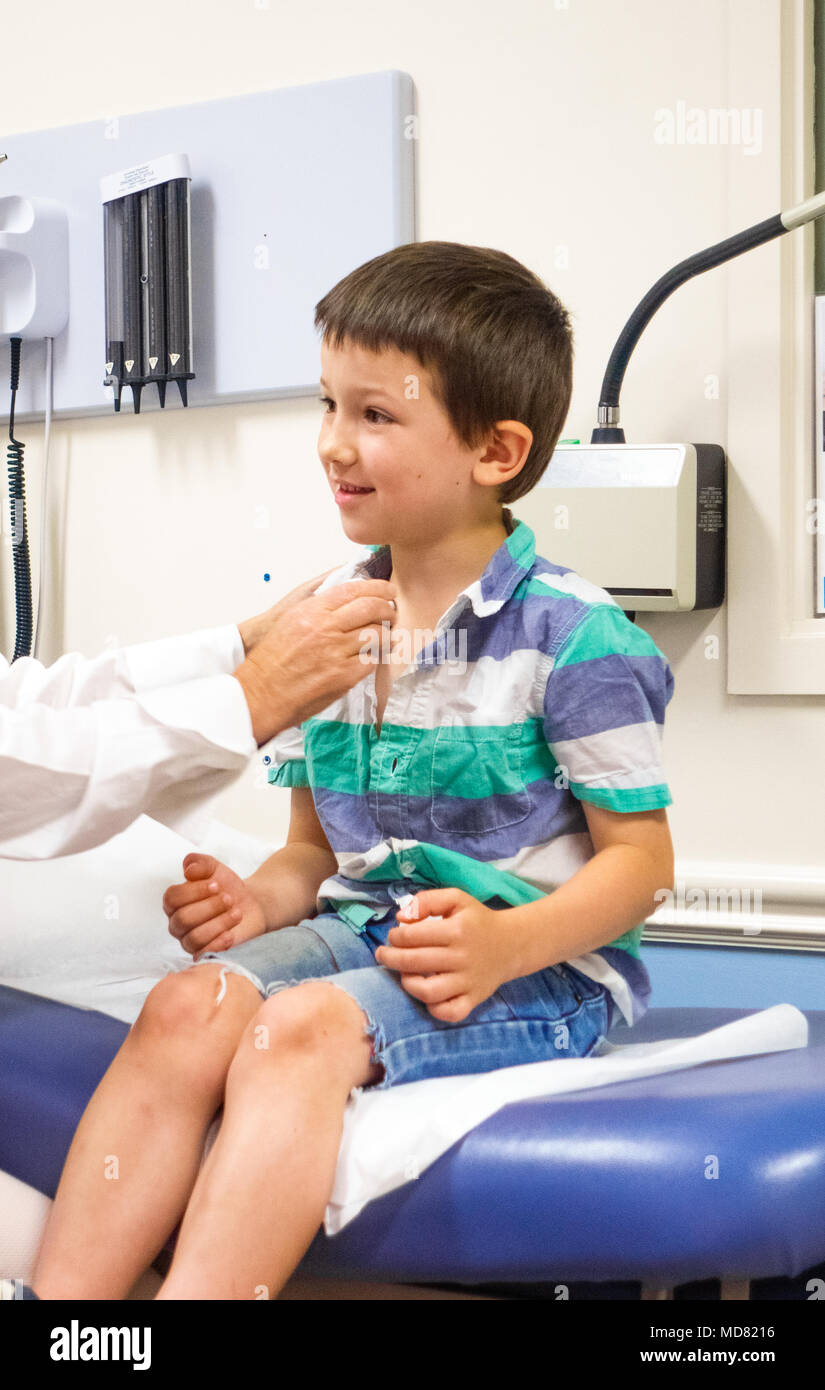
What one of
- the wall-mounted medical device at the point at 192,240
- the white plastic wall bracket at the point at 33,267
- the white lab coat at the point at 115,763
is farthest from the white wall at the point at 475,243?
the white lab coat at the point at 115,763

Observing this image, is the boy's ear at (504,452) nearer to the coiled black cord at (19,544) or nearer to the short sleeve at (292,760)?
the short sleeve at (292,760)

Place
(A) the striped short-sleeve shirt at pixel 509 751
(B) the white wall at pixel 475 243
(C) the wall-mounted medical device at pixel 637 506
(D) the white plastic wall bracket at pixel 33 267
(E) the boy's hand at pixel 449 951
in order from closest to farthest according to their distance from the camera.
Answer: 1. (E) the boy's hand at pixel 449 951
2. (A) the striped short-sleeve shirt at pixel 509 751
3. (C) the wall-mounted medical device at pixel 637 506
4. (B) the white wall at pixel 475 243
5. (D) the white plastic wall bracket at pixel 33 267

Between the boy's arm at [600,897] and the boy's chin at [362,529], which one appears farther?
the boy's chin at [362,529]

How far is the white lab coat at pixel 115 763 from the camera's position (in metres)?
0.80

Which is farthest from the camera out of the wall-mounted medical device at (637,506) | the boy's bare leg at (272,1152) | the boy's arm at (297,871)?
the wall-mounted medical device at (637,506)

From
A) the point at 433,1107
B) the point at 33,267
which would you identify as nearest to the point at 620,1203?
the point at 433,1107

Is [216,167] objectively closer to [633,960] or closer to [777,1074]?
[633,960]

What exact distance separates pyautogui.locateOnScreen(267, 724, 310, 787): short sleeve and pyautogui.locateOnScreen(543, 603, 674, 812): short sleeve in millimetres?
232

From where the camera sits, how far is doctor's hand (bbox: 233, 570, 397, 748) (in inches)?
32.8

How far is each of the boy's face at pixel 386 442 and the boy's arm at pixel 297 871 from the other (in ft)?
0.88

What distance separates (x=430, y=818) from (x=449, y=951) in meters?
0.18

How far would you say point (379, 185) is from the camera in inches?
60.6

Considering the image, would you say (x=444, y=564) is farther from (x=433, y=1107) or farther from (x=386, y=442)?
(x=433, y=1107)

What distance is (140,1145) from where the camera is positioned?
31.5 inches
